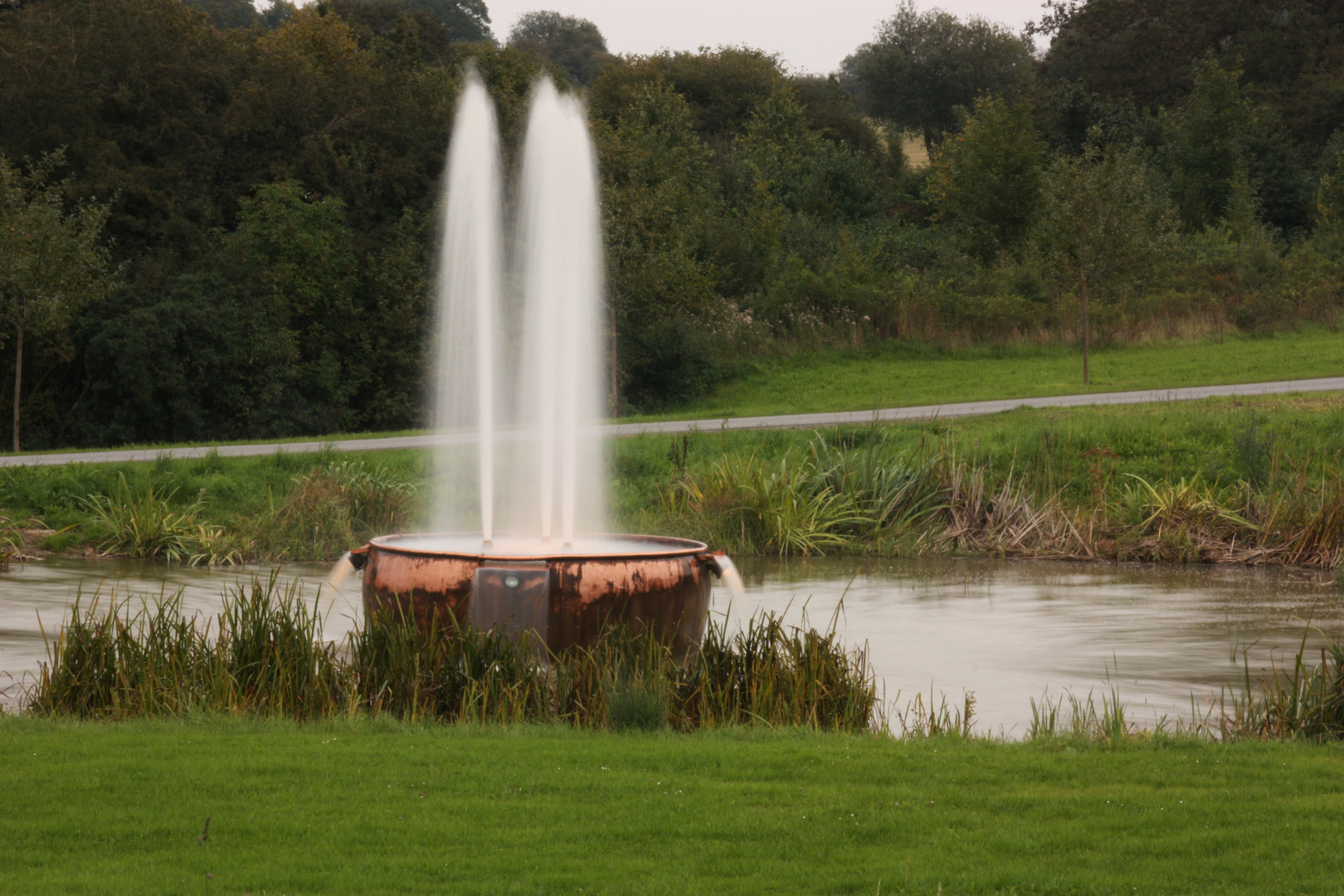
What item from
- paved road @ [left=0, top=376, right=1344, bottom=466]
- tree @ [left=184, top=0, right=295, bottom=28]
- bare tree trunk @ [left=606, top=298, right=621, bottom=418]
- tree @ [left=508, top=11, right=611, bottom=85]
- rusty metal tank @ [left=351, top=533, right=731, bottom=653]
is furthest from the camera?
tree @ [left=508, top=11, right=611, bottom=85]

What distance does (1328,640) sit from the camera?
1258cm

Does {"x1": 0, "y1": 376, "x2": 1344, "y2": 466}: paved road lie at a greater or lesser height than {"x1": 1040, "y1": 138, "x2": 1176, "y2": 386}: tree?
lesser

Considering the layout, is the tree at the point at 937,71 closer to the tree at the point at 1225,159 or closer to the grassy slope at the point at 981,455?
the tree at the point at 1225,159

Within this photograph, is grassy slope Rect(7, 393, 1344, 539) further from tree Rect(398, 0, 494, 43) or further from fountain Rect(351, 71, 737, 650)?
tree Rect(398, 0, 494, 43)

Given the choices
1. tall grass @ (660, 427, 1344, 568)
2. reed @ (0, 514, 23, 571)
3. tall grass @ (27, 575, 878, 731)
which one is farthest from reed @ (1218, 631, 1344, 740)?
reed @ (0, 514, 23, 571)

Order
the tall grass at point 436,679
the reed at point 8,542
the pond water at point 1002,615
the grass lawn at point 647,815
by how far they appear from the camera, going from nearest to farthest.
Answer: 1. the grass lawn at point 647,815
2. the tall grass at point 436,679
3. the pond water at point 1002,615
4. the reed at point 8,542

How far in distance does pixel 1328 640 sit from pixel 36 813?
10774mm

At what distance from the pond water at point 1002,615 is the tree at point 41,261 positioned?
37.6ft

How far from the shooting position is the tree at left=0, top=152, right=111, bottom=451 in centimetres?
2772

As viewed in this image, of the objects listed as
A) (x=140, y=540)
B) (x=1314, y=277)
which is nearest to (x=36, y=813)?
(x=140, y=540)

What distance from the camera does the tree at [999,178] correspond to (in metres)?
48.6

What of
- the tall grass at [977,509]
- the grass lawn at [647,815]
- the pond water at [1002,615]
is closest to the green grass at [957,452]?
the tall grass at [977,509]

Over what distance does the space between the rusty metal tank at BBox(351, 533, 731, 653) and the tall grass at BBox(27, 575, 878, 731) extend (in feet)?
0.99

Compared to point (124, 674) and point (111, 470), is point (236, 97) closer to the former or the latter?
point (111, 470)
